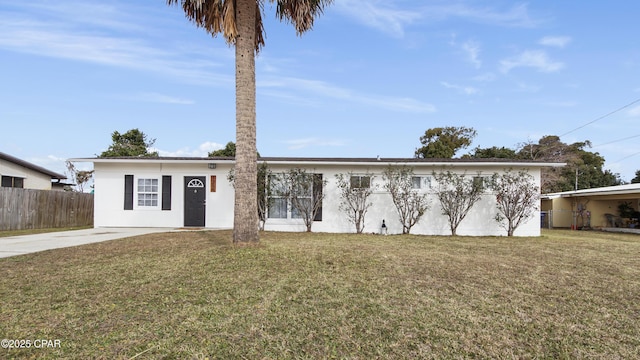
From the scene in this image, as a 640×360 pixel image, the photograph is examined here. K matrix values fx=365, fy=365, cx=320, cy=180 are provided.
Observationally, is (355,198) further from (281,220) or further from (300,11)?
(300,11)

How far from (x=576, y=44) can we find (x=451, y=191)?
7.54 m

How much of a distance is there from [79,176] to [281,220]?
25645 mm

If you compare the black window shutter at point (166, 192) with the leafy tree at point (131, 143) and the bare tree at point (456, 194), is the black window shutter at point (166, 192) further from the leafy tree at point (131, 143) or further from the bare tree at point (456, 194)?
the leafy tree at point (131, 143)

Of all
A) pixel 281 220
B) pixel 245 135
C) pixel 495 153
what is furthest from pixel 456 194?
pixel 495 153

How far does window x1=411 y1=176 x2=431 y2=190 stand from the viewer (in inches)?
527

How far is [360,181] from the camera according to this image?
1339 cm

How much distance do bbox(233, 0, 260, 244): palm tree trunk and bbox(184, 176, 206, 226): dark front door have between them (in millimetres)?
6736

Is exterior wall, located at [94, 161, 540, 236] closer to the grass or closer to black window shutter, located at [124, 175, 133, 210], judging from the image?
black window shutter, located at [124, 175, 133, 210]

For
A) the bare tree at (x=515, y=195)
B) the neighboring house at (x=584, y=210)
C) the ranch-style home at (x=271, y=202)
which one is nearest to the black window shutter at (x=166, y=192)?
Answer: the ranch-style home at (x=271, y=202)

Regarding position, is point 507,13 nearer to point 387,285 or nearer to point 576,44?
point 576,44

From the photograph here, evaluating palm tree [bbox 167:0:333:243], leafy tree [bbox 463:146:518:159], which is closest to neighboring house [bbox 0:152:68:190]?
palm tree [bbox 167:0:333:243]

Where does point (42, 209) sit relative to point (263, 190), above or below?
below

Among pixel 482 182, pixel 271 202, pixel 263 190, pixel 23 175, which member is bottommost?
pixel 271 202

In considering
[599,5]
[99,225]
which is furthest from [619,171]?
[99,225]
